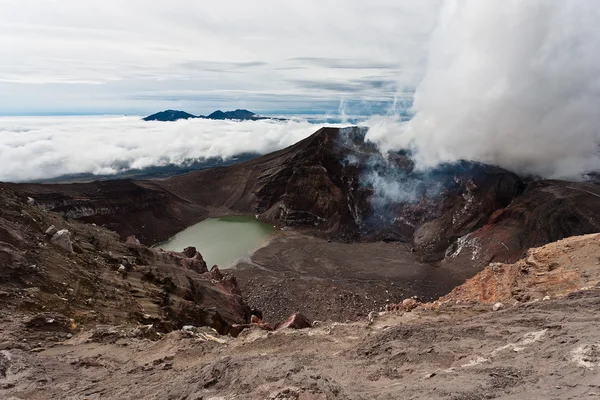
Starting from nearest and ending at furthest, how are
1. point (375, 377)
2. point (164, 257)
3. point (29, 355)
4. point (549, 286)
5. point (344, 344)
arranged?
point (375, 377), point (29, 355), point (344, 344), point (549, 286), point (164, 257)

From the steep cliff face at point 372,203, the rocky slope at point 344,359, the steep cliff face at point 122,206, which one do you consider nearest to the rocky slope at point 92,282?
the rocky slope at point 344,359

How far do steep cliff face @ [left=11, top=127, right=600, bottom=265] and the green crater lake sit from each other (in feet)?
9.71

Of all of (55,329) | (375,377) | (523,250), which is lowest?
(523,250)

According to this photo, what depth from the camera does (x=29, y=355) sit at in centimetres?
895

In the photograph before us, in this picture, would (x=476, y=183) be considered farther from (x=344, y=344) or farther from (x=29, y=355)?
(x=29, y=355)

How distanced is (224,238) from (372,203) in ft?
68.6

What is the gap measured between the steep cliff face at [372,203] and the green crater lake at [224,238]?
2959mm

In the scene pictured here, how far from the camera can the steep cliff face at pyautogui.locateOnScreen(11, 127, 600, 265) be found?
124 feet

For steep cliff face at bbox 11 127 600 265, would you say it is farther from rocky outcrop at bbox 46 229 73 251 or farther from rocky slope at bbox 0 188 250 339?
rocky outcrop at bbox 46 229 73 251

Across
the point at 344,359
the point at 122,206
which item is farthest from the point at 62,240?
the point at 122,206

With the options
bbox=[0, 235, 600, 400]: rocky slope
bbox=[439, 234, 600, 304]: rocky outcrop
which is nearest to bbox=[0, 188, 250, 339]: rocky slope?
bbox=[0, 235, 600, 400]: rocky slope

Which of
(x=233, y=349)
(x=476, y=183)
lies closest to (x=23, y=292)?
(x=233, y=349)

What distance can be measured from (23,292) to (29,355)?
357 centimetres

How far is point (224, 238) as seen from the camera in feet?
176
